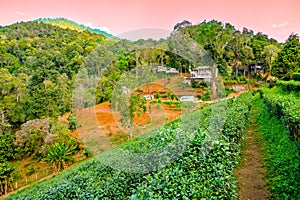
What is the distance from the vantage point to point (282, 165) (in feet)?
17.5

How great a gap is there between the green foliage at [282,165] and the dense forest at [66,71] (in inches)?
376

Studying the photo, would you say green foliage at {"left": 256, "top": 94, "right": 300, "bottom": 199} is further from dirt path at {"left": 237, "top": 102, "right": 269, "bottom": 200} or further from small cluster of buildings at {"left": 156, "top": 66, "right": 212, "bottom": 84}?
small cluster of buildings at {"left": 156, "top": 66, "right": 212, "bottom": 84}

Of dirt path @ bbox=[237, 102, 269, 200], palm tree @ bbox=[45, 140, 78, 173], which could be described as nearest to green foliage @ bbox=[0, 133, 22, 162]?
palm tree @ bbox=[45, 140, 78, 173]

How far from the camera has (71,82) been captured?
96.7ft

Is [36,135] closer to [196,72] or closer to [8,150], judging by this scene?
[8,150]

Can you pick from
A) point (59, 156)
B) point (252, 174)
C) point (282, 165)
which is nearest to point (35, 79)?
point (59, 156)

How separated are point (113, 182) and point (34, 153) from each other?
1709cm

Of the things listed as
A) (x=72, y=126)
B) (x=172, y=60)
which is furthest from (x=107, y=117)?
(x=172, y=60)

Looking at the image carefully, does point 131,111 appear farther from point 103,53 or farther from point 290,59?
point 290,59

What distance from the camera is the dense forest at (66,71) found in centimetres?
1947

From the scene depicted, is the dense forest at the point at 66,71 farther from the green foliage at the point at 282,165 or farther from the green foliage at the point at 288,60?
the green foliage at the point at 282,165

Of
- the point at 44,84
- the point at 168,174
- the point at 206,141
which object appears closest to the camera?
the point at 168,174

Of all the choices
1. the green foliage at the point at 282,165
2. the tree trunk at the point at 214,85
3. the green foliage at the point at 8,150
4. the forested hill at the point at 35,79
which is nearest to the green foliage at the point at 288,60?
the tree trunk at the point at 214,85

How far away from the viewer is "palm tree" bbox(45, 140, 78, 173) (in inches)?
619
